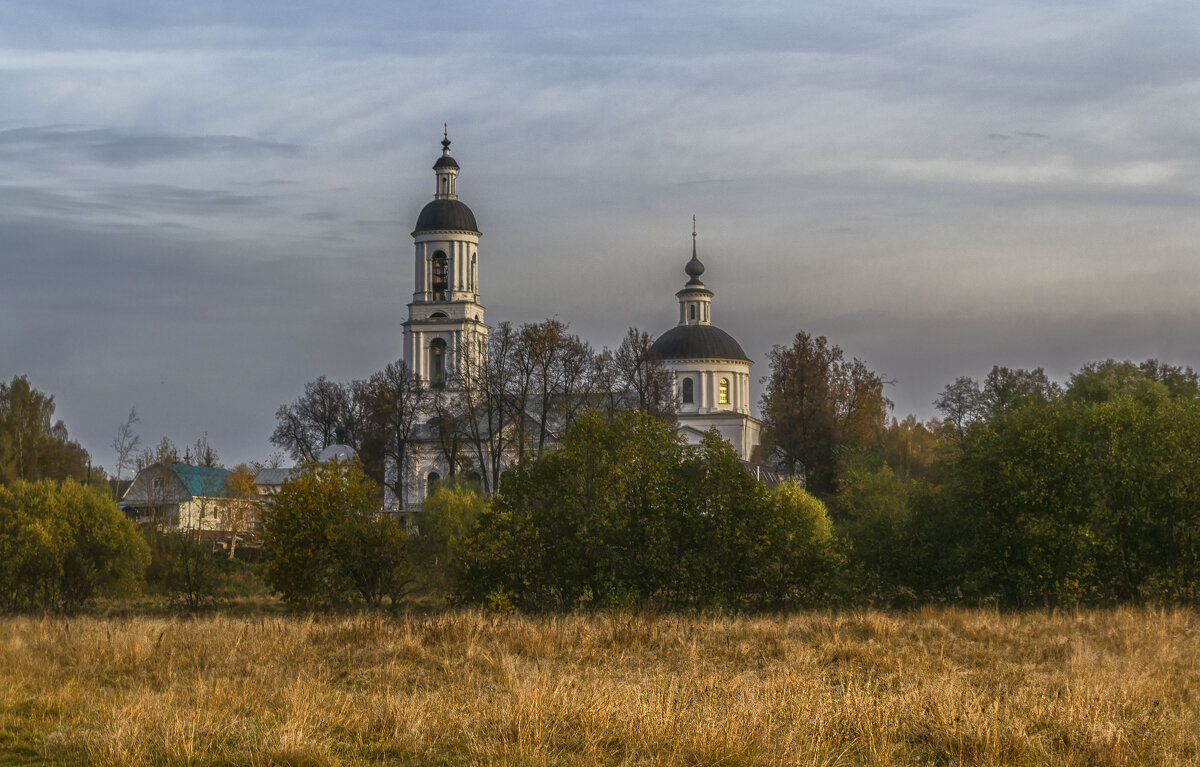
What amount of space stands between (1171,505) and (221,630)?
61.4 ft

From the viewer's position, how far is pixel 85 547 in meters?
33.8

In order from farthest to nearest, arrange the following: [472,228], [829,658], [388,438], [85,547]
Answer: [472,228] → [388,438] → [85,547] → [829,658]

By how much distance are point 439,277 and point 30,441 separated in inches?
1008

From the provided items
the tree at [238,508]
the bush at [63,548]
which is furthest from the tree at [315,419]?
the bush at [63,548]

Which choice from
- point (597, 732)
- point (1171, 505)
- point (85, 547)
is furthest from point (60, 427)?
point (597, 732)

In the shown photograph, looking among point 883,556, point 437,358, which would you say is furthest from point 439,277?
point 883,556

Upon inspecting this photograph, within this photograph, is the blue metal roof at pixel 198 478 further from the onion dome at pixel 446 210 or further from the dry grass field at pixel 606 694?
the dry grass field at pixel 606 694

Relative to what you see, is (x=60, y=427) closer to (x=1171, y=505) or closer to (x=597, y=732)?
(x=1171, y=505)

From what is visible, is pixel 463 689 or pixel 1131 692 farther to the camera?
pixel 463 689

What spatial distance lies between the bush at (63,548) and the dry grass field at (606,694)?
1340 cm

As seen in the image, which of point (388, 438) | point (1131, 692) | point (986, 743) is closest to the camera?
point (986, 743)

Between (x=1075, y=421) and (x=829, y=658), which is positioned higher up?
(x=1075, y=421)

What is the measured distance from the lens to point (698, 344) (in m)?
84.6

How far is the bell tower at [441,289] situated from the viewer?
74.4 meters
